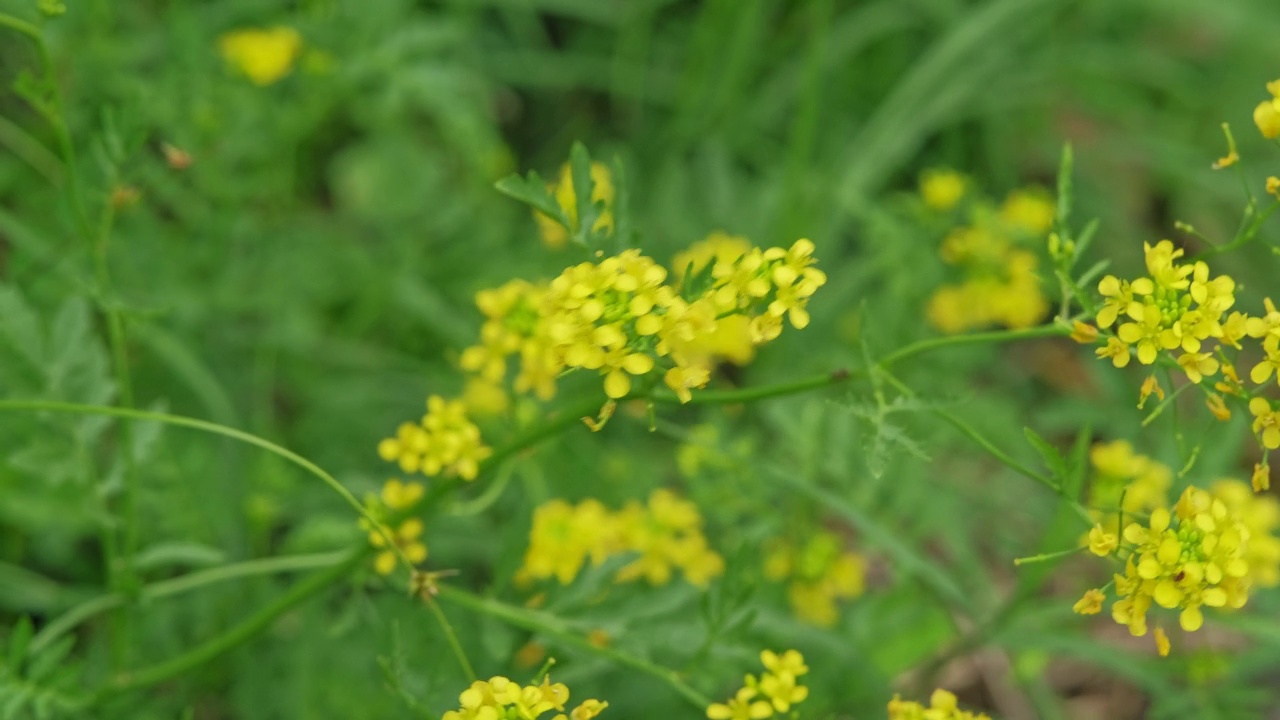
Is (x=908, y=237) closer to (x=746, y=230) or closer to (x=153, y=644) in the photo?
(x=746, y=230)

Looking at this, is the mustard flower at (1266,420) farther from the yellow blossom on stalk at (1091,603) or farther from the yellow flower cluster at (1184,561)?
the yellow blossom on stalk at (1091,603)

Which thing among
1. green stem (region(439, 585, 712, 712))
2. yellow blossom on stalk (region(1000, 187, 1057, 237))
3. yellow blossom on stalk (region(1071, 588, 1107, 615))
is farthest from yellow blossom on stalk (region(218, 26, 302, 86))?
yellow blossom on stalk (region(1071, 588, 1107, 615))

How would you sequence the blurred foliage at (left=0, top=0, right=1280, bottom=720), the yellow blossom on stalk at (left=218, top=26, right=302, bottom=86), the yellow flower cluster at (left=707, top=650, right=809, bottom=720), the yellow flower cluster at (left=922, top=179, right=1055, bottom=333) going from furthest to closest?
the yellow blossom on stalk at (left=218, top=26, right=302, bottom=86) → the yellow flower cluster at (left=922, top=179, right=1055, bottom=333) → the blurred foliage at (left=0, top=0, right=1280, bottom=720) → the yellow flower cluster at (left=707, top=650, right=809, bottom=720)

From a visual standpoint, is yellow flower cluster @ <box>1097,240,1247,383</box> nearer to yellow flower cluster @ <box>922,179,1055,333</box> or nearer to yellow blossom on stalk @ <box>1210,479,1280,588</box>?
yellow blossom on stalk @ <box>1210,479,1280,588</box>

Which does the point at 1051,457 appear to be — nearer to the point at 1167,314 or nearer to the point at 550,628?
the point at 1167,314

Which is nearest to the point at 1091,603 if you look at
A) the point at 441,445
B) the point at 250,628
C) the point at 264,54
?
the point at 441,445

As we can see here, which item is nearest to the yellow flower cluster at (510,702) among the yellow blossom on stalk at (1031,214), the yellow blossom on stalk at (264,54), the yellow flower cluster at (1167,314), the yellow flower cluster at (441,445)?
the yellow flower cluster at (441,445)
